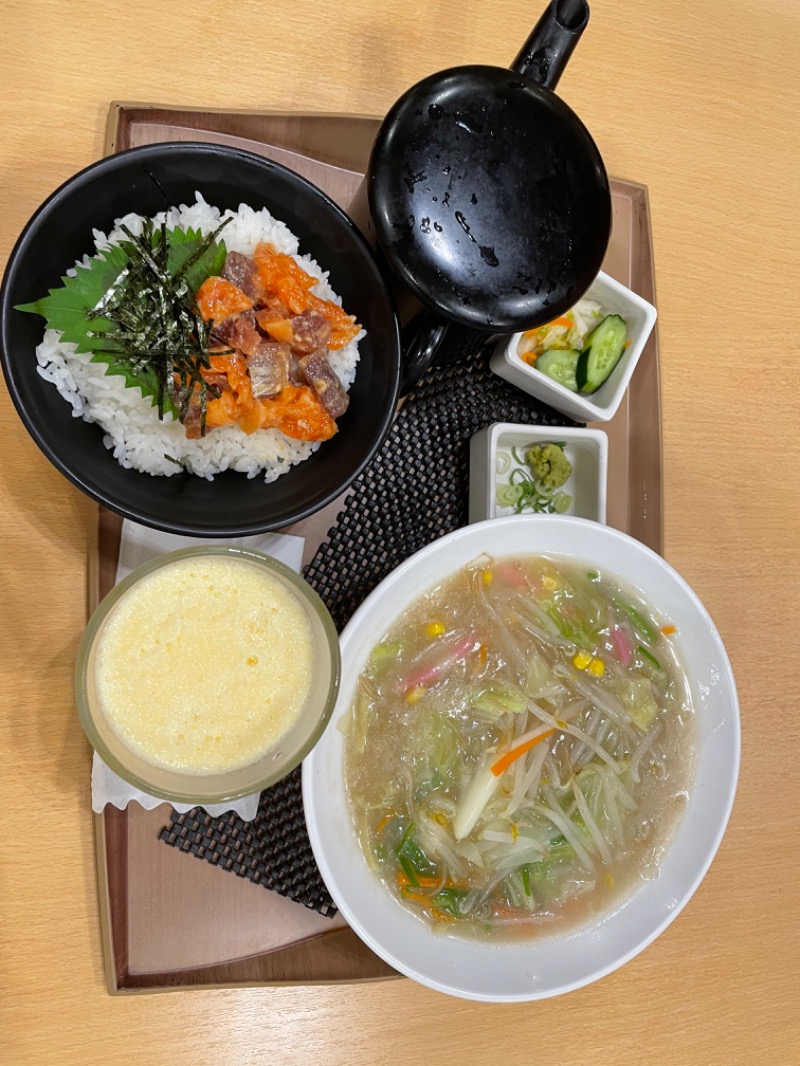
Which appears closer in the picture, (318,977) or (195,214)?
(195,214)

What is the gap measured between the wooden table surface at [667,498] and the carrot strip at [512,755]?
2.02 feet

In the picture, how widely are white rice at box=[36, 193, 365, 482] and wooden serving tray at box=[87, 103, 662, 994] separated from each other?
194 millimetres

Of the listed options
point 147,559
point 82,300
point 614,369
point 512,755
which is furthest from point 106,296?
point 512,755

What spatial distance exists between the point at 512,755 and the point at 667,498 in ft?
2.57

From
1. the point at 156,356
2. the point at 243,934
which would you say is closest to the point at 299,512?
the point at 156,356

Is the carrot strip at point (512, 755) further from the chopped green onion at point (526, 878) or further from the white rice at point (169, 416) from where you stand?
the white rice at point (169, 416)

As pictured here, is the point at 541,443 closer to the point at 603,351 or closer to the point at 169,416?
the point at 603,351

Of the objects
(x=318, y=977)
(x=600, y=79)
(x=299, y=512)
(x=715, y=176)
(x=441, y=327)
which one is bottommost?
(x=318, y=977)

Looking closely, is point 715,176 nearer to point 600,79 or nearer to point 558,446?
point 600,79

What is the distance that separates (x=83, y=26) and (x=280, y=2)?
44 centimetres

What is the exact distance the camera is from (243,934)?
1.82 meters

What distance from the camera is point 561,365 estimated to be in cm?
189

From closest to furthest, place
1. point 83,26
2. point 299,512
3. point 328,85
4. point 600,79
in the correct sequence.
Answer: point 299,512 < point 83,26 < point 328,85 < point 600,79

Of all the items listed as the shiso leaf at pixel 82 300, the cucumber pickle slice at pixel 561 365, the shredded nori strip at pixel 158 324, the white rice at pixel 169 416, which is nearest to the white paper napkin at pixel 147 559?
the white rice at pixel 169 416
